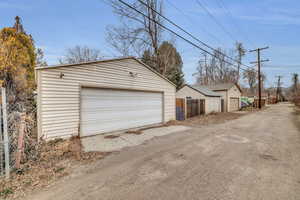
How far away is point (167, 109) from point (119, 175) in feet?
25.5

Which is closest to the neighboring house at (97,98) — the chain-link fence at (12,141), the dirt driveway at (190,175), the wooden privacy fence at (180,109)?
the chain-link fence at (12,141)

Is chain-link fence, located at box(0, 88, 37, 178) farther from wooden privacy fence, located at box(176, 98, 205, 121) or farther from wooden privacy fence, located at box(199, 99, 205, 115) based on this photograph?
wooden privacy fence, located at box(199, 99, 205, 115)

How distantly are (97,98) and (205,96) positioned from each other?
13285 mm

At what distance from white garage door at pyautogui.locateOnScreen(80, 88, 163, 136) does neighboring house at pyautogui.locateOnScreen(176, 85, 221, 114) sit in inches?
347

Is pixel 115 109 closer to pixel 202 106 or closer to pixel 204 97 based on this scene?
pixel 202 106

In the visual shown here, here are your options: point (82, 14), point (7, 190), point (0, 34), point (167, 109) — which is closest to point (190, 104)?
point (167, 109)

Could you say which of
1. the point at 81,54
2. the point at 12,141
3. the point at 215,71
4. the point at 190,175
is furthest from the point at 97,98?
the point at 215,71

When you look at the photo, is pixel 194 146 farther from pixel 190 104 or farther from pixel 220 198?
pixel 190 104

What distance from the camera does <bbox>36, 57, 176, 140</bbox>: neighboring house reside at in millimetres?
5887

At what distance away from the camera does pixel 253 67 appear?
2453 centimetres

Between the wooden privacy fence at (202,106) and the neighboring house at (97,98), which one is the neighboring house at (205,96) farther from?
the neighboring house at (97,98)

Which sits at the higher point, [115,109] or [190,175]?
[115,109]

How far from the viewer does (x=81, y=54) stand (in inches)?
920

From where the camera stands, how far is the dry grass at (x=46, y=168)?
9.69 ft
